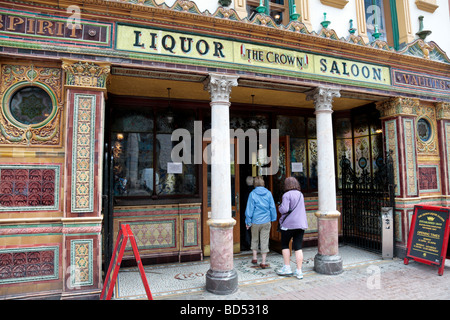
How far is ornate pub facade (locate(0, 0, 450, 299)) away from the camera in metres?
4.28

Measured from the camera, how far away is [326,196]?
584cm

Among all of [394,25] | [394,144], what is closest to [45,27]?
[394,144]

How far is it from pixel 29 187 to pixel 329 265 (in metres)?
5.45

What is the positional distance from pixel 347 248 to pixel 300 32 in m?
5.52

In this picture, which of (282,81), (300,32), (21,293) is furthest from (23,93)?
(300,32)

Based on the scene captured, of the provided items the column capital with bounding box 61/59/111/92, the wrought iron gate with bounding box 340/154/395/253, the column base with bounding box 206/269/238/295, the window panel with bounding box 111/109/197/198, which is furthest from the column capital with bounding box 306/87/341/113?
the column capital with bounding box 61/59/111/92

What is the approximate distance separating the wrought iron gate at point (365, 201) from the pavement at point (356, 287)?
1.41 meters

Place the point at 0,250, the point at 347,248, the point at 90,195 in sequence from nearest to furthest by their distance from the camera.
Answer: the point at 0,250
the point at 90,195
the point at 347,248

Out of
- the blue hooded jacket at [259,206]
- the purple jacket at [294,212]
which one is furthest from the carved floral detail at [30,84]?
the purple jacket at [294,212]

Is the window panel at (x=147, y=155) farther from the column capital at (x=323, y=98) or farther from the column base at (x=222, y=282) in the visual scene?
the column capital at (x=323, y=98)

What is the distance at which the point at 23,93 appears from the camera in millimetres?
4402

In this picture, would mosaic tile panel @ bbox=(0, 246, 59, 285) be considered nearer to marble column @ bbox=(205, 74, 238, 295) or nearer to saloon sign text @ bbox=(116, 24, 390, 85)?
marble column @ bbox=(205, 74, 238, 295)

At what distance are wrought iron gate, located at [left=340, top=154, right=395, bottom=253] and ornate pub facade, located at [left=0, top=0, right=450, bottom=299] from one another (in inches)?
2.4

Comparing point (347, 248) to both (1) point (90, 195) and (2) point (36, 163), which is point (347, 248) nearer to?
(1) point (90, 195)
